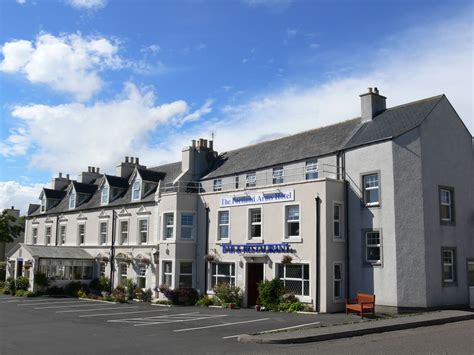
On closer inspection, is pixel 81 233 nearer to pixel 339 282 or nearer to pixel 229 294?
pixel 229 294

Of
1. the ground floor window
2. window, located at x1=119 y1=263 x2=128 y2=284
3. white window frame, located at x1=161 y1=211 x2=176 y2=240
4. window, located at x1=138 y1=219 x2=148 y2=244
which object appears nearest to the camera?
white window frame, located at x1=161 y1=211 x2=176 y2=240

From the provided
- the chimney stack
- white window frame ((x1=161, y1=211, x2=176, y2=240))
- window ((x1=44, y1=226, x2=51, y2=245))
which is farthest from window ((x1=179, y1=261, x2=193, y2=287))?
window ((x1=44, y1=226, x2=51, y2=245))

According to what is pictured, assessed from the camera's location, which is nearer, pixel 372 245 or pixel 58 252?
pixel 372 245

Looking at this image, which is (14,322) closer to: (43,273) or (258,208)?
(258,208)

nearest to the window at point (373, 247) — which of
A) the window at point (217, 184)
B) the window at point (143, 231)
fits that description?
the window at point (217, 184)

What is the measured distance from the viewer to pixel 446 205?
24.8m

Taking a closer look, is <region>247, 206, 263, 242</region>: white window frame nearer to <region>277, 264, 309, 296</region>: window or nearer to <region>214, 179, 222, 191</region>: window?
<region>277, 264, 309, 296</region>: window

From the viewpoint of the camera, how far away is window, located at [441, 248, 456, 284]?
78.4 feet

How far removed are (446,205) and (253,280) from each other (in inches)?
415

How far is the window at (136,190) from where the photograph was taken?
36.8 m

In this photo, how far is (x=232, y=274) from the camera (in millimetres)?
28422

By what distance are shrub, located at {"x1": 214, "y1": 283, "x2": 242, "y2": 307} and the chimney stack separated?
37.2 feet

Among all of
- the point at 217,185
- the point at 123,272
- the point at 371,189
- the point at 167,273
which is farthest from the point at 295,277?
the point at 123,272

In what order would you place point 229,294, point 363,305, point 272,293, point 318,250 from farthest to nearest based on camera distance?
point 229,294
point 272,293
point 318,250
point 363,305
